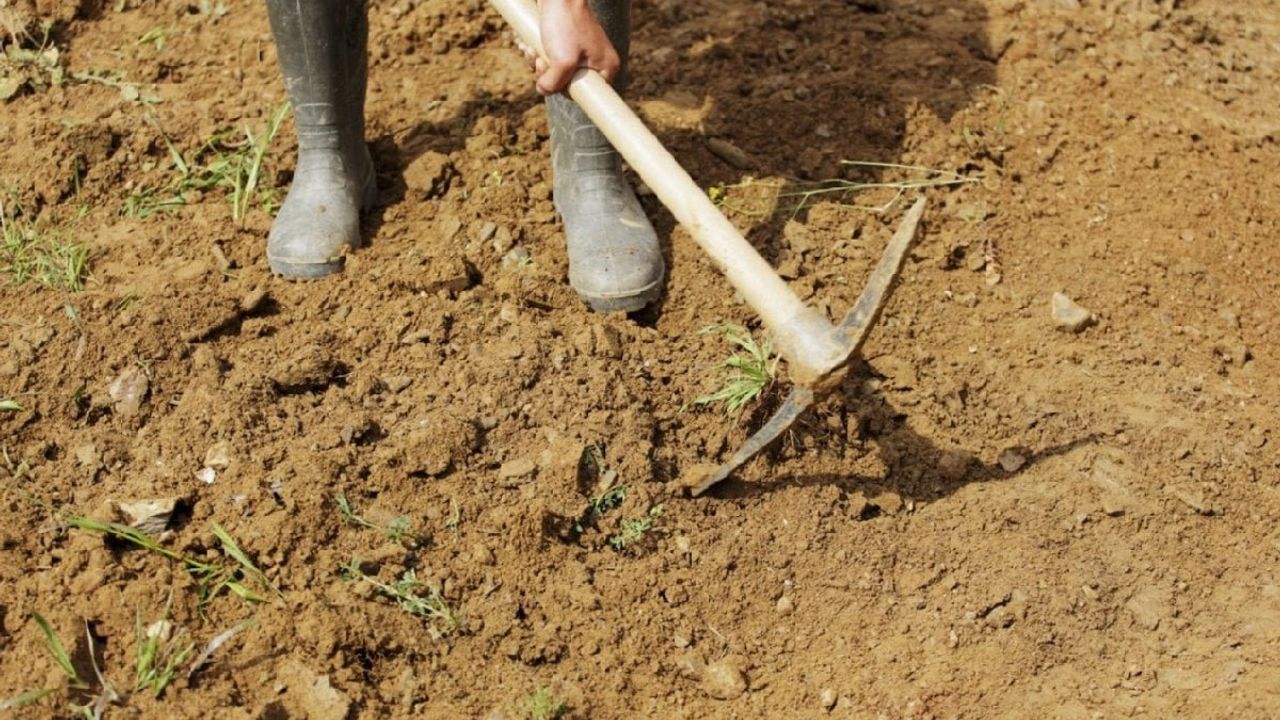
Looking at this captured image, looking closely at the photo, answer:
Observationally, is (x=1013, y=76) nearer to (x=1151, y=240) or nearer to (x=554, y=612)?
(x=1151, y=240)

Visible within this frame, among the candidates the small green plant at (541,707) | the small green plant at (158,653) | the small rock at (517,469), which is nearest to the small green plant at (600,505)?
the small rock at (517,469)

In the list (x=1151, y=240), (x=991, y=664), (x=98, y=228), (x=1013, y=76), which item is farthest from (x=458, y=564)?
(x=1013, y=76)

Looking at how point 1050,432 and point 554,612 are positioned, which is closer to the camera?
point 554,612

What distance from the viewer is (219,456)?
246cm

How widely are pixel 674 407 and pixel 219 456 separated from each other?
0.95 meters

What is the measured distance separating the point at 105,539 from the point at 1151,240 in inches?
104

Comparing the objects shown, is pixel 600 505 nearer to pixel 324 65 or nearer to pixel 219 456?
pixel 219 456

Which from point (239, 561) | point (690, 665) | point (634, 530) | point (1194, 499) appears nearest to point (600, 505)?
point (634, 530)

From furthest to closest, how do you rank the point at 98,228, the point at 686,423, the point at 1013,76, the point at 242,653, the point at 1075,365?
the point at 1013,76 < the point at 98,228 < the point at 1075,365 < the point at 686,423 < the point at 242,653

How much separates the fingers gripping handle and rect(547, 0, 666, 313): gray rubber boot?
1.25ft

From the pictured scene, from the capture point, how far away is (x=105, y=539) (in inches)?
90.2

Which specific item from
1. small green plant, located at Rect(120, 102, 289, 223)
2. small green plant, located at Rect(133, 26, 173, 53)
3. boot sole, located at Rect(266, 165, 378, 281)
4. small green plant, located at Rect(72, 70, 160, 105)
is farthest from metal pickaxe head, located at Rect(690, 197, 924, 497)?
small green plant, located at Rect(133, 26, 173, 53)

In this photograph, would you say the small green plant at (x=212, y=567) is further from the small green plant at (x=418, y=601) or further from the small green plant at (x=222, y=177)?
the small green plant at (x=222, y=177)

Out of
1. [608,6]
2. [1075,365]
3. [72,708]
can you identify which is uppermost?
[608,6]
